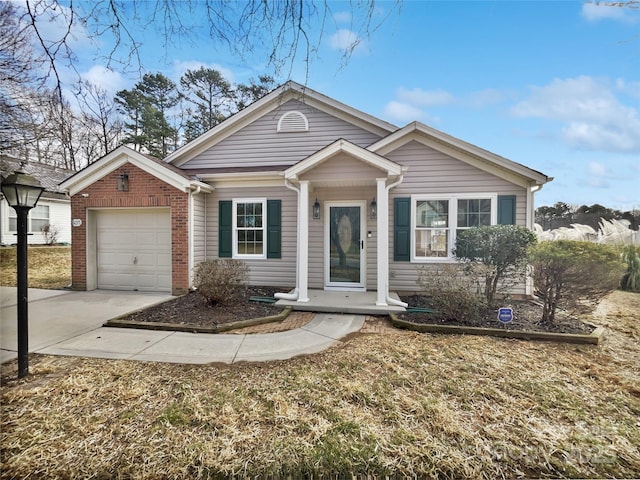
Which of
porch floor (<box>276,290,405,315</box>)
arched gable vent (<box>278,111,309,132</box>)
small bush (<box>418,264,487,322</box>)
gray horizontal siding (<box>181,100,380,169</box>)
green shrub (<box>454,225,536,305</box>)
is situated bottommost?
porch floor (<box>276,290,405,315</box>)

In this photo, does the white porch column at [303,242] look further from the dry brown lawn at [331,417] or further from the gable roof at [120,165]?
the gable roof at [120,165]

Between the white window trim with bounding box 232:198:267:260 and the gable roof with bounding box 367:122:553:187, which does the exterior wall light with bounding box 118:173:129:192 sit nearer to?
the white window trim with bounding box 232:198:267:260

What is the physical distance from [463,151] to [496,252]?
2.90 metres

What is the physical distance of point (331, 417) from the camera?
259 cm

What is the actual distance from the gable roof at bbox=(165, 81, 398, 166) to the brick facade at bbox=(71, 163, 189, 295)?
1.86 meters

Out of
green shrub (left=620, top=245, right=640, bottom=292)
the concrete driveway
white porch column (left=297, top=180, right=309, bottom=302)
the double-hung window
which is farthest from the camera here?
the double-hung window

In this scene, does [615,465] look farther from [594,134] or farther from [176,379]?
[594,134]

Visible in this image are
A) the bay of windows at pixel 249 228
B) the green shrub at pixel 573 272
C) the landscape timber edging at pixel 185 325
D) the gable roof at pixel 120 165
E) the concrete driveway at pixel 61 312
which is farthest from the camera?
the bay of windows at pixel 249 228

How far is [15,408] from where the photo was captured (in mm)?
2703

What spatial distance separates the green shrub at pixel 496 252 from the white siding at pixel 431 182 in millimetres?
1800

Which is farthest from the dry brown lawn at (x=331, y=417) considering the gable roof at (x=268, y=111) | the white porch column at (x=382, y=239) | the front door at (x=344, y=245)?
the gable roof at (x=268, y=111)

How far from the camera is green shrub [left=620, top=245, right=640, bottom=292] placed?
8.96 metres

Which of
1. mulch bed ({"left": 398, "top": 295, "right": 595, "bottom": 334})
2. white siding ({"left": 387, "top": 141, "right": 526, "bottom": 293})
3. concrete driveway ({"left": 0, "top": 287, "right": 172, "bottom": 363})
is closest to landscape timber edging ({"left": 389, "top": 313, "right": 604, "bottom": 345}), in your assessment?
mulch bed ({"left": 398, "top": 295, "right": 595, "bottom": 334})

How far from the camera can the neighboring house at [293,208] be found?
7.10 m
